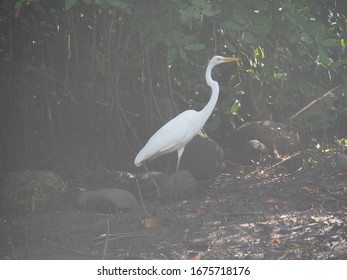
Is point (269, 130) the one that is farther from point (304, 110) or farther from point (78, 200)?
point (78, 200)

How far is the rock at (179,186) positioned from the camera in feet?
18.4

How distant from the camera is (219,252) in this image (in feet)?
13.5

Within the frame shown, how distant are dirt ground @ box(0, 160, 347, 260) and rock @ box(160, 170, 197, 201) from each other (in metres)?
0.08

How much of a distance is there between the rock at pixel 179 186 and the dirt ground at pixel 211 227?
0.26 ft

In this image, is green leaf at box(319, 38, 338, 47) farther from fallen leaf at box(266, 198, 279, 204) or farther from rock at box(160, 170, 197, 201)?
rock at box(160, 170, 197, 201)

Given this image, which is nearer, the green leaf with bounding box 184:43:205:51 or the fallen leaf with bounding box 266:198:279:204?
the green leaf with bounding box 184:43:205:51

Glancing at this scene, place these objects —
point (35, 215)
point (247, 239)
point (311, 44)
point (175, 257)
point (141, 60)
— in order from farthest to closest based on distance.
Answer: point (141, 60) < point (35, 215) < point (311, 44) < point (247, 239) < point (175, 257)

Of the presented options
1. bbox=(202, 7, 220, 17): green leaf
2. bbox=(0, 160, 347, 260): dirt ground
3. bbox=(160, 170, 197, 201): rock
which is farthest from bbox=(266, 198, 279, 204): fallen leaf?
Answer: bbox=(202, 7, 220, 17): green leaf

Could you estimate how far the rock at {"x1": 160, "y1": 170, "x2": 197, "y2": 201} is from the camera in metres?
→ 5.59

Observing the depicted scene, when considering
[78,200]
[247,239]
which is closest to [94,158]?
[78,200]

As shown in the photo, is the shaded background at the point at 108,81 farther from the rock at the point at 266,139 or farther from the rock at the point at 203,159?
the rock at the point at 203,159

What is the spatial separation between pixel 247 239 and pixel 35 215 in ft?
5.92

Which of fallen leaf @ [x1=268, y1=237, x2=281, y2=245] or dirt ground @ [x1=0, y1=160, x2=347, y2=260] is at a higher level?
fallen leaf @ [x1=268, y1=237, x2=281, y2=245]

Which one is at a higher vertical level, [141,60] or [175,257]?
[141,60]
